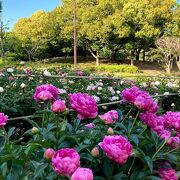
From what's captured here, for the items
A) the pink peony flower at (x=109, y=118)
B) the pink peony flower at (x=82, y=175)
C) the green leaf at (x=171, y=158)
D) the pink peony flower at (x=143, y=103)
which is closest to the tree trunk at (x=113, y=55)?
the pink peony flower at (x=109, y=118)

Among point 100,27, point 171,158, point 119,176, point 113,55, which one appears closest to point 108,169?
point 119,176

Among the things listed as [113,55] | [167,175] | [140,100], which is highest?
[140,100]

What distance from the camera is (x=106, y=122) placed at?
1.48 m

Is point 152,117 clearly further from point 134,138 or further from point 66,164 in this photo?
point 66,164

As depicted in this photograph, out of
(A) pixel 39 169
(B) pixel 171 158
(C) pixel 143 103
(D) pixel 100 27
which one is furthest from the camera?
(D) pixel 100 27

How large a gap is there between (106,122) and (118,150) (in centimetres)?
39

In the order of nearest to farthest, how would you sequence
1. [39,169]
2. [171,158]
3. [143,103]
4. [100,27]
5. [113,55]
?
[39,169] → [171,158] → [143,103] → [100,27] → [113,55]

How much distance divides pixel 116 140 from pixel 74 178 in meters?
0.26

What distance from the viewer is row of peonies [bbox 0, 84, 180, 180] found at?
0.99 metres

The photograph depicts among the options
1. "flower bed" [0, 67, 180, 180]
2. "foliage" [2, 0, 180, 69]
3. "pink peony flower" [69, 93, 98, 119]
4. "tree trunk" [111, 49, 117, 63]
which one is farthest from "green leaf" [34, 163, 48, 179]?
"tree trunk" [111, 49, 117, 63]

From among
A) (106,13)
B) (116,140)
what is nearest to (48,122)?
(116,140)

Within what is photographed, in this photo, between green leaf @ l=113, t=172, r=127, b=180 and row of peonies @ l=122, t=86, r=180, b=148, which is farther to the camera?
row of peonies @ l=122, t=86, r=180, b=148

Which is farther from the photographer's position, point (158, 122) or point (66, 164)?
point (158, 122)

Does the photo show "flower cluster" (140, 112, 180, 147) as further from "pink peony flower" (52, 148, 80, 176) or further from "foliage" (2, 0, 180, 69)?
"foliage" (2, 0, 180, 69)
